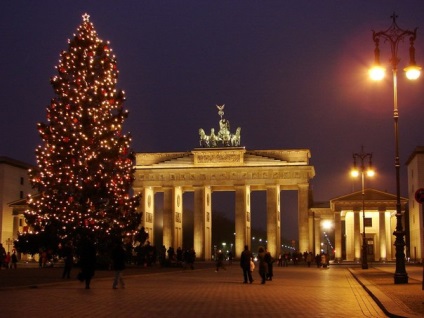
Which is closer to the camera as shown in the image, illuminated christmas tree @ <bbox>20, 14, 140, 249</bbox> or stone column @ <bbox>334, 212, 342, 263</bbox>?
illuminated christmas tree @ <bbox>20, 14, 140, 249</bbox>

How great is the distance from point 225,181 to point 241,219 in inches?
217

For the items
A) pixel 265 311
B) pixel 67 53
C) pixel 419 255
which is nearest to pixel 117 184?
pixel 67 53

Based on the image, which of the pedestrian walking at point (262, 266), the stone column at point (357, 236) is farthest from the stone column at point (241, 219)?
the pedestrian walking at point (262, 266)

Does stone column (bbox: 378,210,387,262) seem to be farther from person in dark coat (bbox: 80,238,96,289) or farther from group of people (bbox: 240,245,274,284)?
person in dark coat (bbox: 80,238,96,289)

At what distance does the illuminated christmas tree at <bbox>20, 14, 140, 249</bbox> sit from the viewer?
45438 mm

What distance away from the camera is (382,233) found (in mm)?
93250

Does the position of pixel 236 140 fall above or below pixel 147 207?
above

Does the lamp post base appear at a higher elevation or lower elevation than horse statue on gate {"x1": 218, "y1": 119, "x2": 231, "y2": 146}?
lower

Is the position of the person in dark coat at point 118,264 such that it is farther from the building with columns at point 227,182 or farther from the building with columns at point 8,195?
the building with columns at point 8,195

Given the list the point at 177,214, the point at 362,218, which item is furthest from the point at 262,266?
the point at 177,214

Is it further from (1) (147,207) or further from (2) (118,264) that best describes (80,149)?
(1) (147,207)

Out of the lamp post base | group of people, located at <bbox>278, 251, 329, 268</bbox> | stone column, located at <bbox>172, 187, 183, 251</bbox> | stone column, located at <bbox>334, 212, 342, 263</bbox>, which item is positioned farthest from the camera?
stone column, located at <bbox>172, 187, 183, 251</bbox>

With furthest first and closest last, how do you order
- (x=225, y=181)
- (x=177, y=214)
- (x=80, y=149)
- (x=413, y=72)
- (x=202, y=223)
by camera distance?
(x=177, y=214)
(x=225, y=181)
(x=202, y=223)
(x=80, y=149)
(x=413, y=72)

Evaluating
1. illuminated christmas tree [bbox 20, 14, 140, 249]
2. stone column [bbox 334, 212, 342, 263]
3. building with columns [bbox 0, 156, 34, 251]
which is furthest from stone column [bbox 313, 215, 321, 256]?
illuminated christmas tree [bbox 20, 14, 140, 249]
